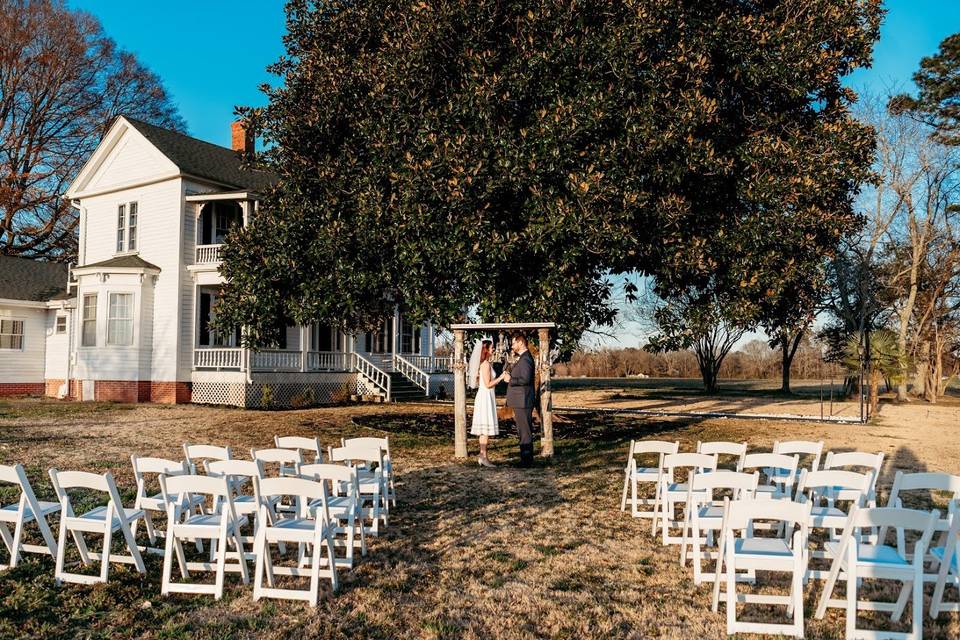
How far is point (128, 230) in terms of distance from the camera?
82.0 feet

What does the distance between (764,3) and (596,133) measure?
15.3ft

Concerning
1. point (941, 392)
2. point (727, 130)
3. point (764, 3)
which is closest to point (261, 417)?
point (727, 130)

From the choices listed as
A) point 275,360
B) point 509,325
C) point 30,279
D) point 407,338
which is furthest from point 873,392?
point 30,279

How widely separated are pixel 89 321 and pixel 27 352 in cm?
462

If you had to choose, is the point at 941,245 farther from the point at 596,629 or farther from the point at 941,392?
the point at 596,629

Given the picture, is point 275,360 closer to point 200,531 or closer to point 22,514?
point 22,514

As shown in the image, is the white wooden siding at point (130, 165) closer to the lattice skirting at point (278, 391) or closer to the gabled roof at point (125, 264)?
the gabled roof at point (125, 264)

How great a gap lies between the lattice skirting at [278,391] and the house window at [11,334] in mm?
8554

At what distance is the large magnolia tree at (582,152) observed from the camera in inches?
470

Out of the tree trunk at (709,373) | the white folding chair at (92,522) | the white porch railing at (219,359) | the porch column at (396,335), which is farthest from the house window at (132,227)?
the tree trunk at (709,373)

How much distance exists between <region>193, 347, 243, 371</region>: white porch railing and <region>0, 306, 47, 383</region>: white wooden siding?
8028mm

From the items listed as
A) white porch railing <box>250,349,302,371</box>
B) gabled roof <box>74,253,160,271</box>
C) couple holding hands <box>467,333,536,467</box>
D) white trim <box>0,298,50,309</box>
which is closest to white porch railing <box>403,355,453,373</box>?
white porch railing <box>250,349,302,371</box>

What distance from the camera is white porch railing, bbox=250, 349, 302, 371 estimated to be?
23252mm

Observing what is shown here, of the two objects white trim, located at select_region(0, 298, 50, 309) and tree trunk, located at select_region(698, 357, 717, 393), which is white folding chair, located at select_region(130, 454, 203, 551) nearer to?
white trim, located at select_region(0, 298, 50, 309)
